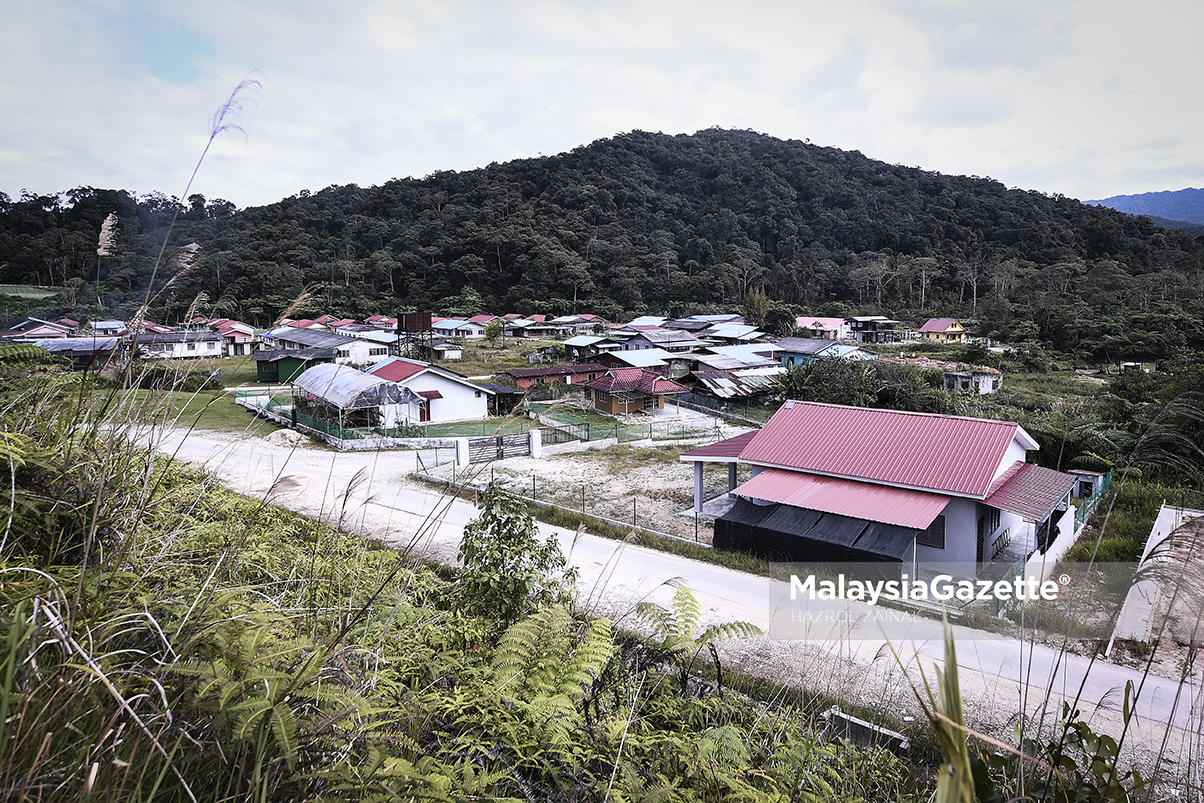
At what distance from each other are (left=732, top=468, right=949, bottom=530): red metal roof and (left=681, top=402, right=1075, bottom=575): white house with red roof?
21 millimetres

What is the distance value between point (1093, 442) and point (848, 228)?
10415 centimetres

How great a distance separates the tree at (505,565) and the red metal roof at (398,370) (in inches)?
942

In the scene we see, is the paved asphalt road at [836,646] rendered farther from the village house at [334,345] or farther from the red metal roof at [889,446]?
the village house at [334,345]

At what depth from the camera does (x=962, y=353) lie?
5031 centimetres

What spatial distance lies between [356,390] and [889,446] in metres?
20.9

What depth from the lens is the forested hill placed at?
236 feet

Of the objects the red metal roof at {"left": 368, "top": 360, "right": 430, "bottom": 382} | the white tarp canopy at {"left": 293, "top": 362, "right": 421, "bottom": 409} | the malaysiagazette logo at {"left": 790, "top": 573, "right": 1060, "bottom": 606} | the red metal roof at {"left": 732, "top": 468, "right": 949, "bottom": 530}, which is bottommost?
the malaysiagazette logo at {"left": 790, "top": 573, "right": 1060, "bottom": 606}

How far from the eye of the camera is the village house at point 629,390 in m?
32.0

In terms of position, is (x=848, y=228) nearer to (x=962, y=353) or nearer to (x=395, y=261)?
(x=962, y=353)

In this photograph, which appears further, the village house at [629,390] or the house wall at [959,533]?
the village house at [629,390]

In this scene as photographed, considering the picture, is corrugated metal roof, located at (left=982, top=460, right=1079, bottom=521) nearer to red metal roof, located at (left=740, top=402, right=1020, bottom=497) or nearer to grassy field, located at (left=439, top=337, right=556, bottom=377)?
red metal roof, located at (left=740, top=402, right=1020, bottom=497)

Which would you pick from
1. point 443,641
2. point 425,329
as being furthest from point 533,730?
point 425,329

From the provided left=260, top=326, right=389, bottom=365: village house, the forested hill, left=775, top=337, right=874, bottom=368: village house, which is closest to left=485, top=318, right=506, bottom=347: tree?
left=260, top=326, right=389, bottom=365: village house

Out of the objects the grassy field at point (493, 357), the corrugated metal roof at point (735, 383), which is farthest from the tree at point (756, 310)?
the corrugated metal roof at point (735, 383)
